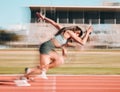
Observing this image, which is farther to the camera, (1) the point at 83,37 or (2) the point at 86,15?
(2) the point at 86,15

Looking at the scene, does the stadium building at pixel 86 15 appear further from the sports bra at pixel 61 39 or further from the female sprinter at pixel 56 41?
the sports bra at pixel 61 39

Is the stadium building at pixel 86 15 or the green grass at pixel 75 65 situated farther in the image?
the stadium building at pixel 86 15

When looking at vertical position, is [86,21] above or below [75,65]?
below

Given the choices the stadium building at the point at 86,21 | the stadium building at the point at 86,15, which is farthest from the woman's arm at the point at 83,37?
the stadium building at the point at 86,15

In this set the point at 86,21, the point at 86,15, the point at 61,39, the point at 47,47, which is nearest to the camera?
the point at 61,39

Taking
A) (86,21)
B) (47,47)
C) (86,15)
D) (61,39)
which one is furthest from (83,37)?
(86,15)

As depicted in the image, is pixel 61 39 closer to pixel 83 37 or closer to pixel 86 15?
pixel 83 37

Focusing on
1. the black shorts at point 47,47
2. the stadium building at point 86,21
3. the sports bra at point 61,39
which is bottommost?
the stadium building at point 86,21

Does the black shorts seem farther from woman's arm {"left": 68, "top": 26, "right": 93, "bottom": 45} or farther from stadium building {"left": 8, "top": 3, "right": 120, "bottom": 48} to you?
stadium building {"left": 8, "top": 3, "right": 120, "bottom": 48}

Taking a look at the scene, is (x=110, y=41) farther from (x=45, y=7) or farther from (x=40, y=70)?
(x=40, y=70)

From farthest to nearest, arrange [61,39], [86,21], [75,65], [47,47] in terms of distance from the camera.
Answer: [86,21] < [75,65] < [47,47] < [61,39]

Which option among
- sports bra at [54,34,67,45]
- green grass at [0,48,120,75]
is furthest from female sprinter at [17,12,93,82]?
green grass at [0,48,120,75]

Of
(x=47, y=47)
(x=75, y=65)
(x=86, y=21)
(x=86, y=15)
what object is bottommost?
(x=86, y=21)

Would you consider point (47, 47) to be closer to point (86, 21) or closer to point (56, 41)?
point (56, 41)
